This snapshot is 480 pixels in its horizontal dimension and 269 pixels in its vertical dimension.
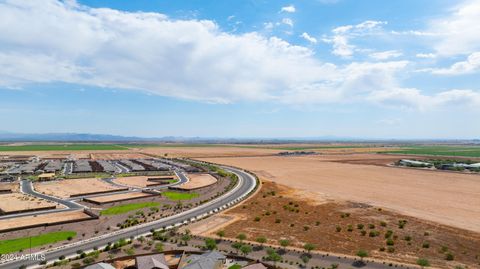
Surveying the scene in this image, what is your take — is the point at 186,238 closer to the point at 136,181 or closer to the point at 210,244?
the point at 210,244

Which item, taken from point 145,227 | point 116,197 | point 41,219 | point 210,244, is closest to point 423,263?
point 210,244

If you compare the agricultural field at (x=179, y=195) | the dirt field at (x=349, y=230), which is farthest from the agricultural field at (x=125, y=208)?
the dirt field at (x=349, y=230)

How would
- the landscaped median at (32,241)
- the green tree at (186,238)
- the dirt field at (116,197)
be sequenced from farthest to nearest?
the dirt field at (116,197) < the green tree at (186,238) < the landscaped median at (32,241)

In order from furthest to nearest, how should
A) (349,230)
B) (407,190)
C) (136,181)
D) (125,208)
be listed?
(136,181) < (407,190) < (125,208) < (349,230)

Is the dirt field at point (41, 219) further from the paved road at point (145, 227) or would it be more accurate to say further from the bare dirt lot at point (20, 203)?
the paved road at point (145, 227)

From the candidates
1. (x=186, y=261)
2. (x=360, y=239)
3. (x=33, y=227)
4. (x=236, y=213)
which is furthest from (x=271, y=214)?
(x=33, y=227)

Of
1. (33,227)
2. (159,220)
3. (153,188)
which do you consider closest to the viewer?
(33,227)

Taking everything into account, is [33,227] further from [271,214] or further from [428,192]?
[428,192]
